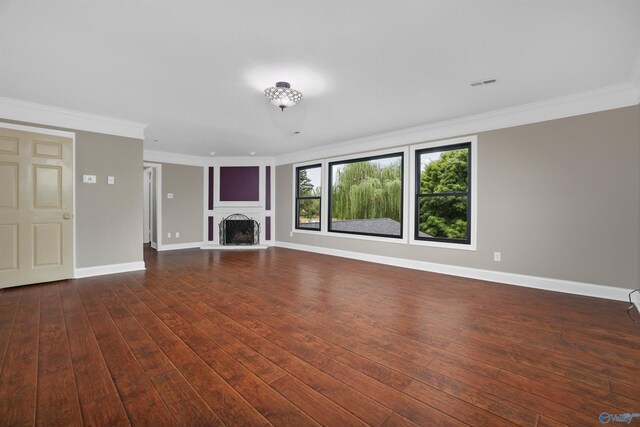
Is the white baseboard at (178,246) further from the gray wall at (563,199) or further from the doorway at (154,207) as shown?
the gray wall at (563,199)

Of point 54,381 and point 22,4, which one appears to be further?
point 22,4

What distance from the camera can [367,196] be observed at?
219 inches

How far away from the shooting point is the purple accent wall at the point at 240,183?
734 cm

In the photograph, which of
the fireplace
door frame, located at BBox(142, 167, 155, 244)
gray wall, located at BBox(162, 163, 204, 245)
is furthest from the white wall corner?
door frame, located at BBox(142, 167, 155, 244)

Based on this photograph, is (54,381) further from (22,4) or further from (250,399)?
(22,4)

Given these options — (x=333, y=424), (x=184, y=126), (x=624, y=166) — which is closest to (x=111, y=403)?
(x=333, y=424)

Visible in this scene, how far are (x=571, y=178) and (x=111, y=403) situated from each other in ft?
15.8

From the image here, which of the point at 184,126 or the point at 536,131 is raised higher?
the point at 184,126

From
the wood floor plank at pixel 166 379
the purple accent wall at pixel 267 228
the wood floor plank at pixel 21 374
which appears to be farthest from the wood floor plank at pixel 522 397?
the purple accent wall at pixel 267 228

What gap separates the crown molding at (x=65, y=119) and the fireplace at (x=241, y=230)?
3.18 m

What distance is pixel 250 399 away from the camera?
149 cm

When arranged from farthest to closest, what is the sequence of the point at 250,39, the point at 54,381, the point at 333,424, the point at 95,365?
1. the point at 250,39
2. the point at 95,365
3. the point at 54,381
4. the point at 333,424

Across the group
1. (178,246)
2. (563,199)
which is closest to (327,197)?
(178,246)

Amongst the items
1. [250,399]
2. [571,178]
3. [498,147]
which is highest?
[498,147]
